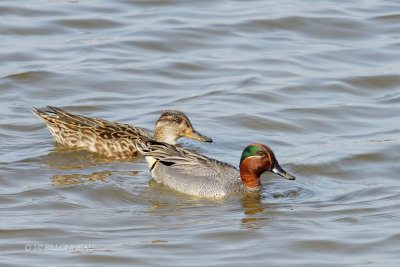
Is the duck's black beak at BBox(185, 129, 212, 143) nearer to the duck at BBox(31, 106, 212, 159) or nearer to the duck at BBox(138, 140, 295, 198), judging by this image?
the duck at BBox(31, 106, 212, 159)

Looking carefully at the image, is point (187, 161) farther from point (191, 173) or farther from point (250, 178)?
point (250, 178)

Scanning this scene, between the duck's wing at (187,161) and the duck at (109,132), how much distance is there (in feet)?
2.19

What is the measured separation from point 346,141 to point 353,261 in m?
4.00

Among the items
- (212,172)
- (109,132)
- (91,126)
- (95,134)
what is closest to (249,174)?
(212,172)

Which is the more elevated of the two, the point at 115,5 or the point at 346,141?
the point at 115,5

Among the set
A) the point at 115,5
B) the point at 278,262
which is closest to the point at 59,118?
the point at 278,262

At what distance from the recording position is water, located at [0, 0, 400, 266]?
7.50 m

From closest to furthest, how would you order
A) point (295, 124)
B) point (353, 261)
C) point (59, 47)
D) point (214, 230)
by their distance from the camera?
1. point (353, 261)
2. point (214, 230)
3. point (295, 124)
4. point (59, 47)

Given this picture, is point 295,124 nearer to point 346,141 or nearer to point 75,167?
point 346,141

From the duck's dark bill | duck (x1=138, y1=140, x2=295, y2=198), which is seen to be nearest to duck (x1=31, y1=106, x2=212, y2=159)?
the duck's dark bill

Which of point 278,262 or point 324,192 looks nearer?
point 278,262

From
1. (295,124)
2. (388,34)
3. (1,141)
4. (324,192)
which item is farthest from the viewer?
(388,34)

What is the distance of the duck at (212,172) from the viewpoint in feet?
30.5

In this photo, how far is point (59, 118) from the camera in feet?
36.2
